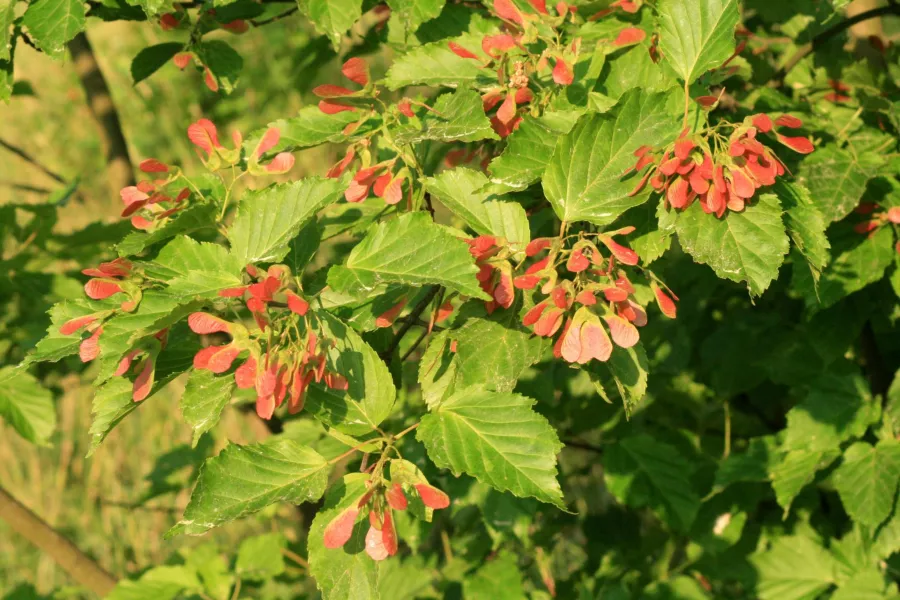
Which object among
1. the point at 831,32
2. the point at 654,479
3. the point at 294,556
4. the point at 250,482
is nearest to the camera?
the point at 250,482

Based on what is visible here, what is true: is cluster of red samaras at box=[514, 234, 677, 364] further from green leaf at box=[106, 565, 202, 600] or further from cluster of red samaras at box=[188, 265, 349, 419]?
green leaf at box=[106, 565, 202, 600]

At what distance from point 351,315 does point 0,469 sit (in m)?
3.89

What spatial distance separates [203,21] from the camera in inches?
63.9

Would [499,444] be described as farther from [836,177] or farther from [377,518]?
[836,177]

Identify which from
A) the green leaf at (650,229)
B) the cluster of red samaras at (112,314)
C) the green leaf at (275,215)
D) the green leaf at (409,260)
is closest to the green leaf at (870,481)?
the green leaf at (650,229)

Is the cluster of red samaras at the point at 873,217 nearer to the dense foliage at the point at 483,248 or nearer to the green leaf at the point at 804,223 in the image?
the dense foliage at the point at 483,248

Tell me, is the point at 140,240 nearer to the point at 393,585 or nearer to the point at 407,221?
the point at 407,221

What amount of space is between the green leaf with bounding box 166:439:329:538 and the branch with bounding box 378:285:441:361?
0.19 metres

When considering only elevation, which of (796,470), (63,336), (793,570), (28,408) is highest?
(63,336)

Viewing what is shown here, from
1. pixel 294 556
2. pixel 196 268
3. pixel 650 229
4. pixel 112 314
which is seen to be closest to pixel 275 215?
pixel 196 268

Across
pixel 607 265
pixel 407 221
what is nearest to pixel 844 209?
pixel 607 265

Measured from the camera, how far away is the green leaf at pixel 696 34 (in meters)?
1.14

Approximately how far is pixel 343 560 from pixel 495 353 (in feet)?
1.01

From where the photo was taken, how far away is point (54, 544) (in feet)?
7.20
